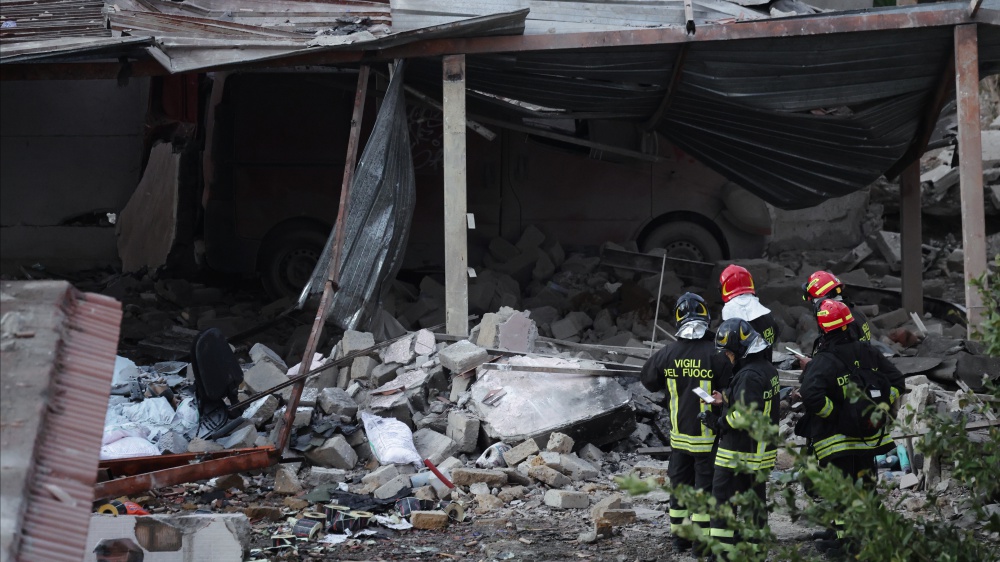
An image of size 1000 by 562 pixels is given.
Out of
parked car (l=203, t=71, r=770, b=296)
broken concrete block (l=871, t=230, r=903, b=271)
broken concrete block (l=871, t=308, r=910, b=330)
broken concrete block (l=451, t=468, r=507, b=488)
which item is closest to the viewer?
broken concrete block (l=451, t=468, r=507, b=488)

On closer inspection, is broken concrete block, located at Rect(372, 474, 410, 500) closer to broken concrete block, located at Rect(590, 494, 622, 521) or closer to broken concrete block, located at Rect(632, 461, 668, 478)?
broken concrete block, located at Rect(590, 494, 622, 521)

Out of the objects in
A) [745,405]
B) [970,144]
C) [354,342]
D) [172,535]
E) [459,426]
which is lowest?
[459,426]

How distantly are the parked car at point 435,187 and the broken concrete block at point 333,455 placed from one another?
4378 millimetres

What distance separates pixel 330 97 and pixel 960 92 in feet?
20.2

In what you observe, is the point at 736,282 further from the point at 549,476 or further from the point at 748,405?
the point at 549,476

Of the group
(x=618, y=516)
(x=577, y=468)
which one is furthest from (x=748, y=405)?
(x=577, y=468)

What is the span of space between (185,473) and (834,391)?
11.2ft

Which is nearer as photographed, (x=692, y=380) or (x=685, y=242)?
(x=692, y=380)

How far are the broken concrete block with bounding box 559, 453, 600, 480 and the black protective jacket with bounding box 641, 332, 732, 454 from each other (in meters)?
1.39

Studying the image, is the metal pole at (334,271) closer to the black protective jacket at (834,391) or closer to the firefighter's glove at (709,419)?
the firefighter's glove at (709,419)

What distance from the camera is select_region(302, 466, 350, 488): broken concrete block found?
19.8 feet

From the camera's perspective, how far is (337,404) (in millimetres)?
6801

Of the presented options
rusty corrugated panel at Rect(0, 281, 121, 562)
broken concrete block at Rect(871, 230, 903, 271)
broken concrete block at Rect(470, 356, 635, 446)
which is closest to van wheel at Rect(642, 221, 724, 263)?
broken concrete block at Rect(871, 230, 903, 271)

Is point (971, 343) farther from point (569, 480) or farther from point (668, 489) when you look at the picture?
point (668, 489)
